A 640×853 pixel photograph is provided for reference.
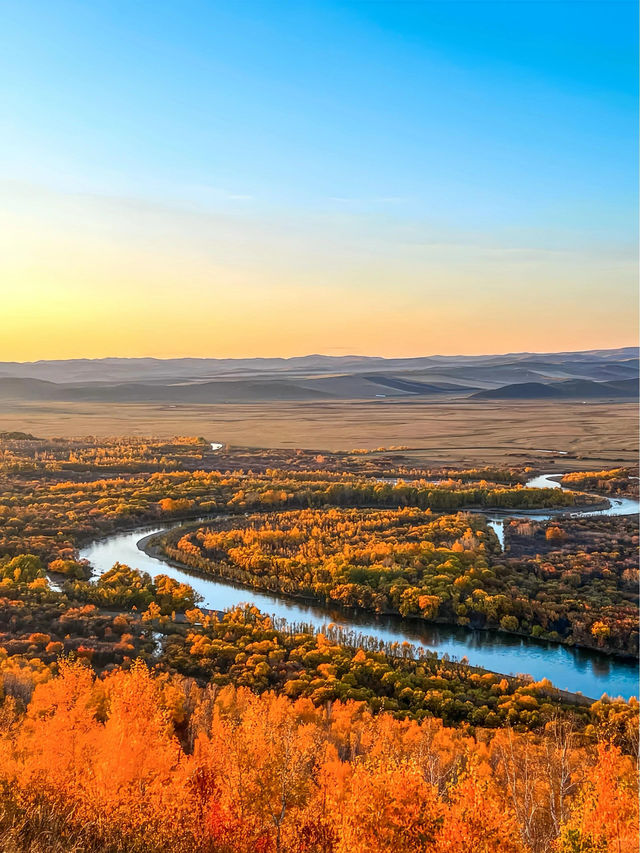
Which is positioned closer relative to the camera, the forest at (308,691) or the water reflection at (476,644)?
the forest at (308,691)

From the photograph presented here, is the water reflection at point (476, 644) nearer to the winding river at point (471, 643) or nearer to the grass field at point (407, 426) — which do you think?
the winding river at point (471, 643)

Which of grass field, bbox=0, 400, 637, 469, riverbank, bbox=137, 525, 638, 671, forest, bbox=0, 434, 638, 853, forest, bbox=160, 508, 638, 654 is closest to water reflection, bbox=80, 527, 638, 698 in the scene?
riverbank, bbox=137, 525, 638, 671

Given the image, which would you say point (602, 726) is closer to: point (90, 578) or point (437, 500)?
point (90, 578)

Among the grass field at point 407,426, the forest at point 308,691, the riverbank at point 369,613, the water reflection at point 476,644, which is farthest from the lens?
the grass field at point 407,426

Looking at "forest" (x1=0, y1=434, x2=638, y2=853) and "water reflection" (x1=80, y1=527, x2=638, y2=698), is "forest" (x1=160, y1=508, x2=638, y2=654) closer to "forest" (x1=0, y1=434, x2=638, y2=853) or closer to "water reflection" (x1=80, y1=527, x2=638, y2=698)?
"forest" (x1=0, y1=434, x2=638, y2=853)

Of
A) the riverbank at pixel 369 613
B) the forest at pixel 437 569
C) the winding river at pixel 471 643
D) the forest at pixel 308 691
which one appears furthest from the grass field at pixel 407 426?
the winding river at pixel 471 643
